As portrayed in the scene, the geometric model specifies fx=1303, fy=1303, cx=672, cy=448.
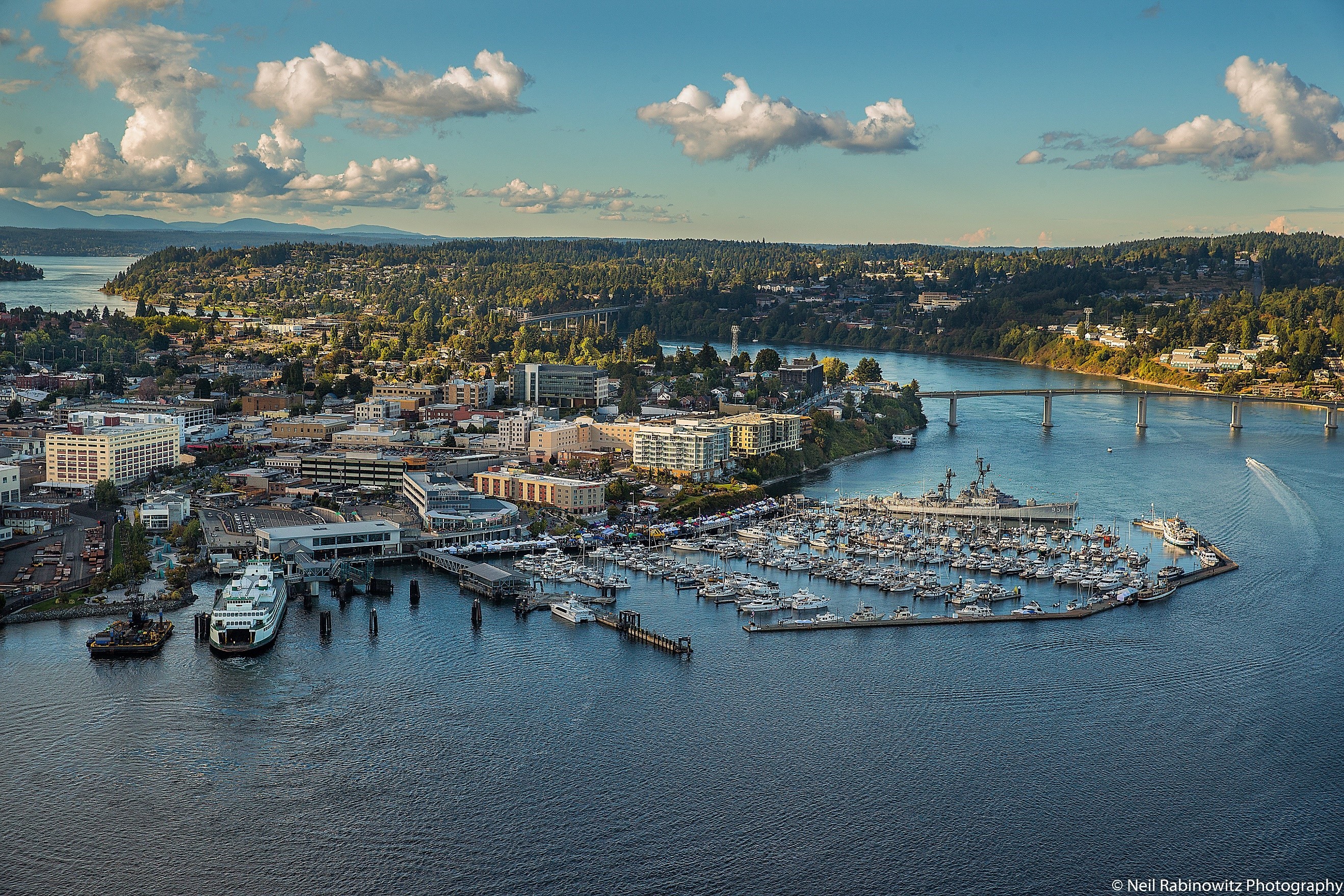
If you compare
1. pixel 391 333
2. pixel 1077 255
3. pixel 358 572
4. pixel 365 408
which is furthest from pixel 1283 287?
pixel 358 572

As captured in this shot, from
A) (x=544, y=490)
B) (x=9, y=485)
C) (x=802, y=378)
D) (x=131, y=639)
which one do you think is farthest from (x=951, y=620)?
(x=802, y=378)

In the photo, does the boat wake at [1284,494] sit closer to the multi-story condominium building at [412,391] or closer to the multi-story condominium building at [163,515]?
the multi-story condominium building at [163,515]

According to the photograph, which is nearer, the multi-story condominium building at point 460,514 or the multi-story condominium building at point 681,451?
the multi-story condominium building at point 460,514

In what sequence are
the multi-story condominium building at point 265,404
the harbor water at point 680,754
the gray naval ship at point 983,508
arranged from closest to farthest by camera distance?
the harbor water at point 680,754
the gray naval ship at point 983,508
the multi-story condominium building at point 265,404

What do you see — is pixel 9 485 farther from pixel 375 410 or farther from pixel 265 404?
pixel 265 404

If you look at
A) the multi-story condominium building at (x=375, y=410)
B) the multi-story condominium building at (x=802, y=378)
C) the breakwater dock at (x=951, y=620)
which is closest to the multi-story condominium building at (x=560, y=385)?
the multi-story condominium building at (x=375, y=410)

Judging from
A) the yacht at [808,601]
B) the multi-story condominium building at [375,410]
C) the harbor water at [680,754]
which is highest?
the multi-story condominium building at [375,410]
